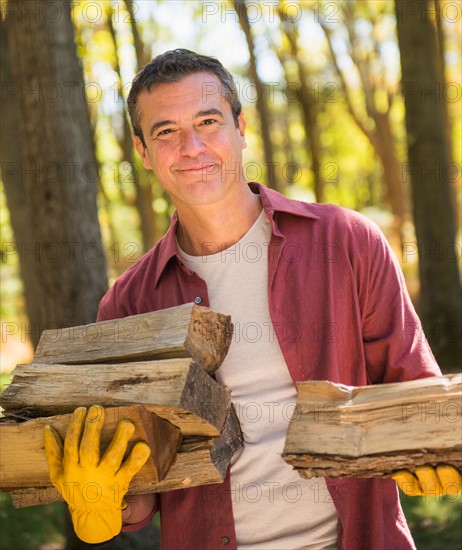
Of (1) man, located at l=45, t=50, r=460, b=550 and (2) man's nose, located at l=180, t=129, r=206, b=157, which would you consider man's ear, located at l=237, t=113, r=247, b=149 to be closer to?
(1) man, located at l=45, t=50, r=460, b=550

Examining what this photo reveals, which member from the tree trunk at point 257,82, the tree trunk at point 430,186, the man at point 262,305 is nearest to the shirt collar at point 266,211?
the man at point 262,305

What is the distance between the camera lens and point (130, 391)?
2.18 meters

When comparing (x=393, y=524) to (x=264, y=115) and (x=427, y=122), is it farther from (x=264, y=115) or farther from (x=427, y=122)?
(x=264, y=115)

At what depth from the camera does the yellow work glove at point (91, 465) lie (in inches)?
85.5

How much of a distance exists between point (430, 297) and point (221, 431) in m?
6.26

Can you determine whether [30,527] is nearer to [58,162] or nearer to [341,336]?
[58,162]

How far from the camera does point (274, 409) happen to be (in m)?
2.49

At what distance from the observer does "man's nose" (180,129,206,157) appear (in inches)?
103

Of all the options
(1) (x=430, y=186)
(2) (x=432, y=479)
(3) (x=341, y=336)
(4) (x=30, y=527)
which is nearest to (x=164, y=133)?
(3) (x=341, y=336)

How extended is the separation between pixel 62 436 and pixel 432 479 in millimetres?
1067

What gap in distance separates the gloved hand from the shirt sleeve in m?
0.36

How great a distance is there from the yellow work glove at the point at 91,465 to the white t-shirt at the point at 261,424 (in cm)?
40

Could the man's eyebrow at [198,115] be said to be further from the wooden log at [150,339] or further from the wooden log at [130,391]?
the wooden log at [130,391]

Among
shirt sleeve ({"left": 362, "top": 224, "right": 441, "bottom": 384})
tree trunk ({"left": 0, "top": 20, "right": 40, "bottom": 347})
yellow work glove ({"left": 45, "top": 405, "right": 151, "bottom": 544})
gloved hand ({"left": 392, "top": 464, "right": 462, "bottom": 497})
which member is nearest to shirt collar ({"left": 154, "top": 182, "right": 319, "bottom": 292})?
shirt sleeve ({"left": 362, "top": 224, "right": 441, "bottom": 384})
